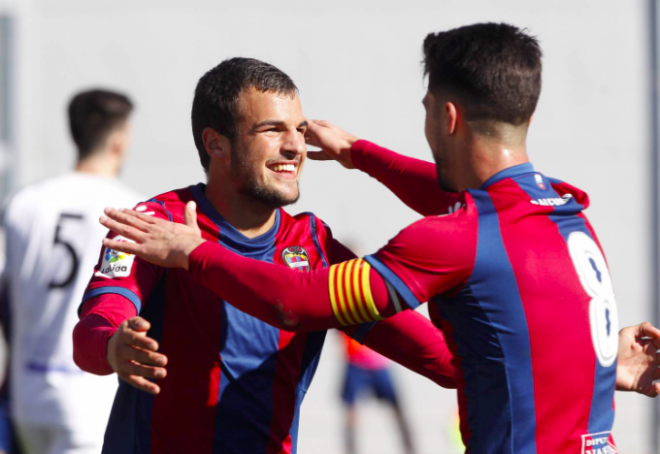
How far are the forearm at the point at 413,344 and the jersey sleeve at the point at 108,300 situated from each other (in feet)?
2.52

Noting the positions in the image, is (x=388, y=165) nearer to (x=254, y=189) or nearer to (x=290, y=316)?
(x=254, y=189)

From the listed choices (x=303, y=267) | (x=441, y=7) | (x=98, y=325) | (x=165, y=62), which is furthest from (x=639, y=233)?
(x=98, y=325)

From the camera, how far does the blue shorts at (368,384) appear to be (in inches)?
347

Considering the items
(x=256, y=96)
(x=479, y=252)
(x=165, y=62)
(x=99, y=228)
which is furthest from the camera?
(x=165, y=62)

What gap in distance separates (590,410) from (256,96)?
1.42 metres

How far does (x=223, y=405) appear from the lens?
9.72 ft

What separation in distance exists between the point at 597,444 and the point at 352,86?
8.02 metres

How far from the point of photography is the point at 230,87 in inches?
125

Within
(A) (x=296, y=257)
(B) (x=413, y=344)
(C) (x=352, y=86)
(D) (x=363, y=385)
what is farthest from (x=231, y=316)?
(C) (x=352, y=86)

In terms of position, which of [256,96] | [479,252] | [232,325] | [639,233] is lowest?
[639,233]

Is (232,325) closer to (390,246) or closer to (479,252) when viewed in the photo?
(390,246)

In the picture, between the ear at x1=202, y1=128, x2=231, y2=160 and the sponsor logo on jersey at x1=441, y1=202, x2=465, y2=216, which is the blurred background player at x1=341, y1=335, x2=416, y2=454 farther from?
the sponsor logo on jersey at x1=441, y1=202, x2=465, y2=216

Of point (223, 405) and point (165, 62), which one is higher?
point (165, 62)

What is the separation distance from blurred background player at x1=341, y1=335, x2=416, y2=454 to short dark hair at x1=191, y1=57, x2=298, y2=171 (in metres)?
5.77
